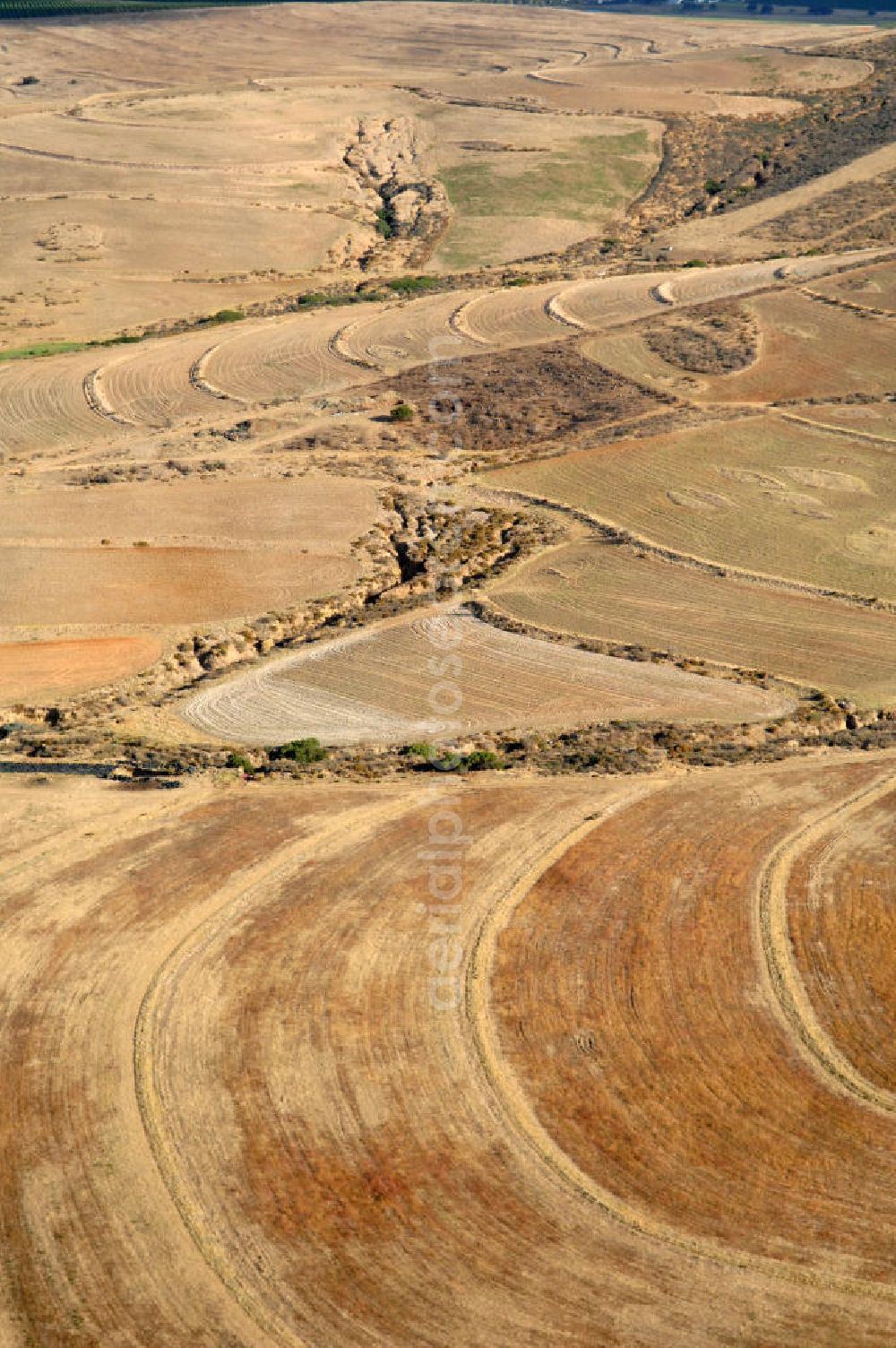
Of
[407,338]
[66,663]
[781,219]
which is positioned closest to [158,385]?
[407,338]

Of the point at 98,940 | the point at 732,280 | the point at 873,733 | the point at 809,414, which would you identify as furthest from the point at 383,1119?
the point at 732,280

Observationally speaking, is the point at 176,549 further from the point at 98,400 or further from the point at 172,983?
the point at 172,983

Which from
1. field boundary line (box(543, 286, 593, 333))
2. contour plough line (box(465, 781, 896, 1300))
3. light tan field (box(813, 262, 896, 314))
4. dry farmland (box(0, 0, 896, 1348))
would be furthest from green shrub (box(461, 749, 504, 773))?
light tan field (box(813, 262, 896, 314))

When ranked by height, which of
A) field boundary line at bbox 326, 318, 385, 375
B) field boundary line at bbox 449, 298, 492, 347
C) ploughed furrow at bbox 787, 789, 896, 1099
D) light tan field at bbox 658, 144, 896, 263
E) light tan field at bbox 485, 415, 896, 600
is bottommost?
ploughed furrow at bbox 787, 789, 896, 1099

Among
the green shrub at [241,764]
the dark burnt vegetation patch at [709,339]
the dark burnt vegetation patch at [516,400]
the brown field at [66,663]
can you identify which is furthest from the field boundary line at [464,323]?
the green shrub at [241,764]

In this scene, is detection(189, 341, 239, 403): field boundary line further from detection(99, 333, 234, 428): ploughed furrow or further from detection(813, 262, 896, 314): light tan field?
detection(813, 262, 896, 314): light tan field
